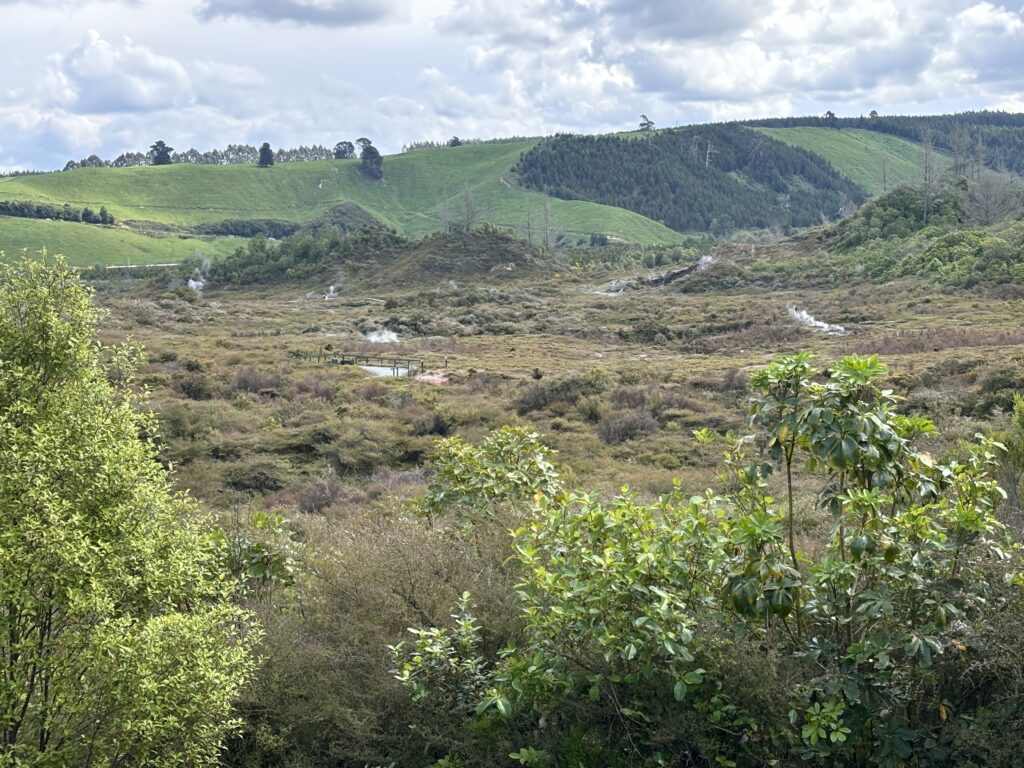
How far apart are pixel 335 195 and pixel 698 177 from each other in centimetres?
6435

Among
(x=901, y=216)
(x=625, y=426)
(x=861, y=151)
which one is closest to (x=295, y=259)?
(x=901, y=216)

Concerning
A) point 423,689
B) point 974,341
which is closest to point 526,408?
point 974,341

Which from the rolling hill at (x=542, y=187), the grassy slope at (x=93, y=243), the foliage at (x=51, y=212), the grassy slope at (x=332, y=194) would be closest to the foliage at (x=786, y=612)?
the grassy slope at (x=93, y=243)

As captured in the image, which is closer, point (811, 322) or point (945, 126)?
point (811, 322)

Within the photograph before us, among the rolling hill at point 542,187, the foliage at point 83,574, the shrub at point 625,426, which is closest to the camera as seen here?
the foliage at point 83,574

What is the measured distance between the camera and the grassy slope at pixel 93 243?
315ft

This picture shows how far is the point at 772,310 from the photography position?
46.0 metres

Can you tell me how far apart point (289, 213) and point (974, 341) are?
125925 mm

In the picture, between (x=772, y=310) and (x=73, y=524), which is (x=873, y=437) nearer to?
(x=73, y=524)

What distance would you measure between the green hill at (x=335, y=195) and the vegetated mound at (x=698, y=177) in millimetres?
7475

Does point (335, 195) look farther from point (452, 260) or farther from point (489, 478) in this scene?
point (489, 478)

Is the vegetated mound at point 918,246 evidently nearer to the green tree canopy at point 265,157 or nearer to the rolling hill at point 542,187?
the rolling hill at point 542,187

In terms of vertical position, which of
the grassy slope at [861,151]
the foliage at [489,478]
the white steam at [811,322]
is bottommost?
the white steam at [811,322]

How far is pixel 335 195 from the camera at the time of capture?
152m
